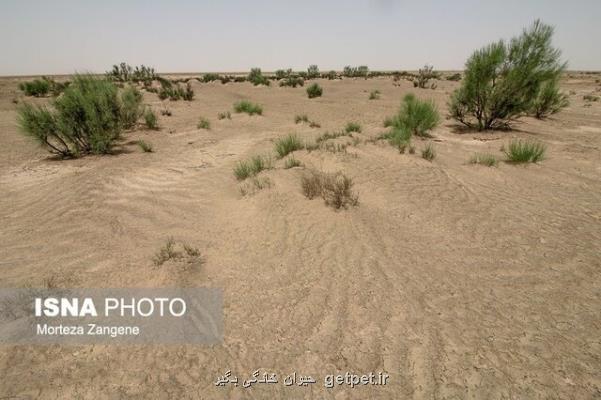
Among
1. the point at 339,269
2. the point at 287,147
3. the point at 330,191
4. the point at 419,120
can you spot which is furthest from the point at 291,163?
the point at 419,120

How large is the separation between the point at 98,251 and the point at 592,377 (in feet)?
15.9

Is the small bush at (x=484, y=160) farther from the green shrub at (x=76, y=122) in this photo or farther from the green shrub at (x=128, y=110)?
the green shrub at (x=128, y=110)

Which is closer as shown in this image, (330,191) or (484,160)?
(330,191)

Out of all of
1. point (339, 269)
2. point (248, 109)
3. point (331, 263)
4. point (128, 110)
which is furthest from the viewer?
point (248, 109)

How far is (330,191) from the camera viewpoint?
17.0 feet

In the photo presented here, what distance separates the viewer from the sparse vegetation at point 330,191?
15.9 ft

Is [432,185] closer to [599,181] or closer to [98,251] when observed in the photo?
[599,181]

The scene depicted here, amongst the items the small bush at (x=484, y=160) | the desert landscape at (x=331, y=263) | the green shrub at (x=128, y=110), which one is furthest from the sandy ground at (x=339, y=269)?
the green shrub at (x=128, y=110)

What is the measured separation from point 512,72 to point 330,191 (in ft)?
28.6

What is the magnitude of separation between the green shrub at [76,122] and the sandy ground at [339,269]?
771 millimetres

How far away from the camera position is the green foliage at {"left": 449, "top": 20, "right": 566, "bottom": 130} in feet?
33.1

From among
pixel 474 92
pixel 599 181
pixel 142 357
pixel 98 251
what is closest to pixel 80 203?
pixel 98 251

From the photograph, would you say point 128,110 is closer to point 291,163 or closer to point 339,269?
point 291,163

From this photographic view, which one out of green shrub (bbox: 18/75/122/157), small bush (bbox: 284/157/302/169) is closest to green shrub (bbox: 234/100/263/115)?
green shrub (bbox: 18/75/122/157)
